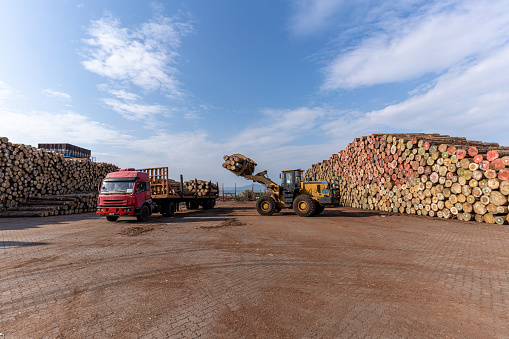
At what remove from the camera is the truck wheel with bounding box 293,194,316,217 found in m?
A: 14.4

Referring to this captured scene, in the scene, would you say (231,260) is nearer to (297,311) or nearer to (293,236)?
(297,311)

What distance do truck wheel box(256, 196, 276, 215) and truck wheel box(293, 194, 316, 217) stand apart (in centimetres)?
138

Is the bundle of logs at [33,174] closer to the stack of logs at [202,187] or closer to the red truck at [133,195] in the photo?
the red truck at [133,195]

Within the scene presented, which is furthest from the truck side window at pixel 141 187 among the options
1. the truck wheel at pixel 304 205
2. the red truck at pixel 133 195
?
the truck wheel at pixel 304 205

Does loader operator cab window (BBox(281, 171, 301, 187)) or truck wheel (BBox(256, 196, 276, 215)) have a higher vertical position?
loader operator cab window (BBox(281, 171, 301, 187))

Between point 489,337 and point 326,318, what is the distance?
69.7 inches

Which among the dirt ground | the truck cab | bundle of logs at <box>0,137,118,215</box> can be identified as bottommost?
the dirt ground

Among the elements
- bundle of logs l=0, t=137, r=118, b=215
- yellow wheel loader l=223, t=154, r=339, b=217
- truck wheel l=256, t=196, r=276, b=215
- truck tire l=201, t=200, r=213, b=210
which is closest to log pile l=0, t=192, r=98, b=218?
bundle of logs l=0, t=137, r=118, b=215

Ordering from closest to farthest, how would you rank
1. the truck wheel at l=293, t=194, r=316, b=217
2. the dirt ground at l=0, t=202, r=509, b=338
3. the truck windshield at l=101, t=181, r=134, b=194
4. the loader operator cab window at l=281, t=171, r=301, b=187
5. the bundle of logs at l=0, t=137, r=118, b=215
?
the dirt ground at l=0, t=202, r=509, b=338 → the truck windshield at l=101, t=181, r=134, b=194 → the truck wheel at l=293, t=194, r=316, b=217 → the loader operator cab window at l=281, t=171, r=301, b=187 → the bundle of logs at l=0, t=137, r=118, b=215

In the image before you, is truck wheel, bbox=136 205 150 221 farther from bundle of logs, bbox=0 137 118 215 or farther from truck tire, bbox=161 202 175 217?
bundle of logs, bbox=0 137 118 215

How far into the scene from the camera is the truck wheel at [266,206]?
50.5ft

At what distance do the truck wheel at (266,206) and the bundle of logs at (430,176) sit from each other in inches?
305

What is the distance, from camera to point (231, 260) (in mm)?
5832

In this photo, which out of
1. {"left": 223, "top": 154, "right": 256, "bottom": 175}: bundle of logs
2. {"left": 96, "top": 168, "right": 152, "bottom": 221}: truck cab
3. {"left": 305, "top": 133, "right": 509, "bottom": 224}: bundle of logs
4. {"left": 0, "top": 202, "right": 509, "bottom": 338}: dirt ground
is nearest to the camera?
{"left": 0, "top": 202, "right": 509, "bottom": 338}: dirt ground
